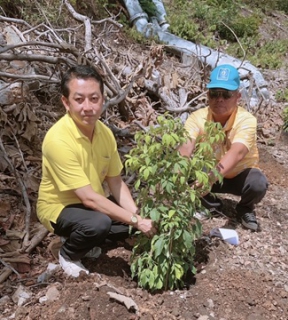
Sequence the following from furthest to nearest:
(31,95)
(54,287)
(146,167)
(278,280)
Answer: (31,95)
(278,280)
(54,287)
(146,167)

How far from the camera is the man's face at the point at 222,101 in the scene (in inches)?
127

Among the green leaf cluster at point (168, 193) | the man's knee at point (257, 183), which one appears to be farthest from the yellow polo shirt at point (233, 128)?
the green leaf cluster at point (168, 193)

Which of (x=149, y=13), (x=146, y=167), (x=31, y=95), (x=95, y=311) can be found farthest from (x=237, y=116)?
(x=149, y=13)

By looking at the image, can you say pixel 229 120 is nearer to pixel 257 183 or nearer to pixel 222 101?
pixel 222 101

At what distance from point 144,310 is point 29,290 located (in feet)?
2.64

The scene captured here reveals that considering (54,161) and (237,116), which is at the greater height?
(237,116)

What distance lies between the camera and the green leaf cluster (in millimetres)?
2359

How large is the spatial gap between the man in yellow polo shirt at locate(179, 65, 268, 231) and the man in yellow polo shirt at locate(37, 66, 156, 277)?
598mm

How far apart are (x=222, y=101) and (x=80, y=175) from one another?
51.8 inches

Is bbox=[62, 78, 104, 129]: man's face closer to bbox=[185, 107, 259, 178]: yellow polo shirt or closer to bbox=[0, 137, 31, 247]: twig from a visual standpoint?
bbox=[185, 107, 259, 178]: yellow polo shirt

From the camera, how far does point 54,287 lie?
271 cm

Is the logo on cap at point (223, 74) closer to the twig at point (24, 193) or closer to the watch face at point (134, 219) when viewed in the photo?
the watch face at point (134, 219)

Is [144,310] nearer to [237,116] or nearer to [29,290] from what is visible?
[29,290]

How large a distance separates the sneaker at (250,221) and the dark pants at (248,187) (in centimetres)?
5
